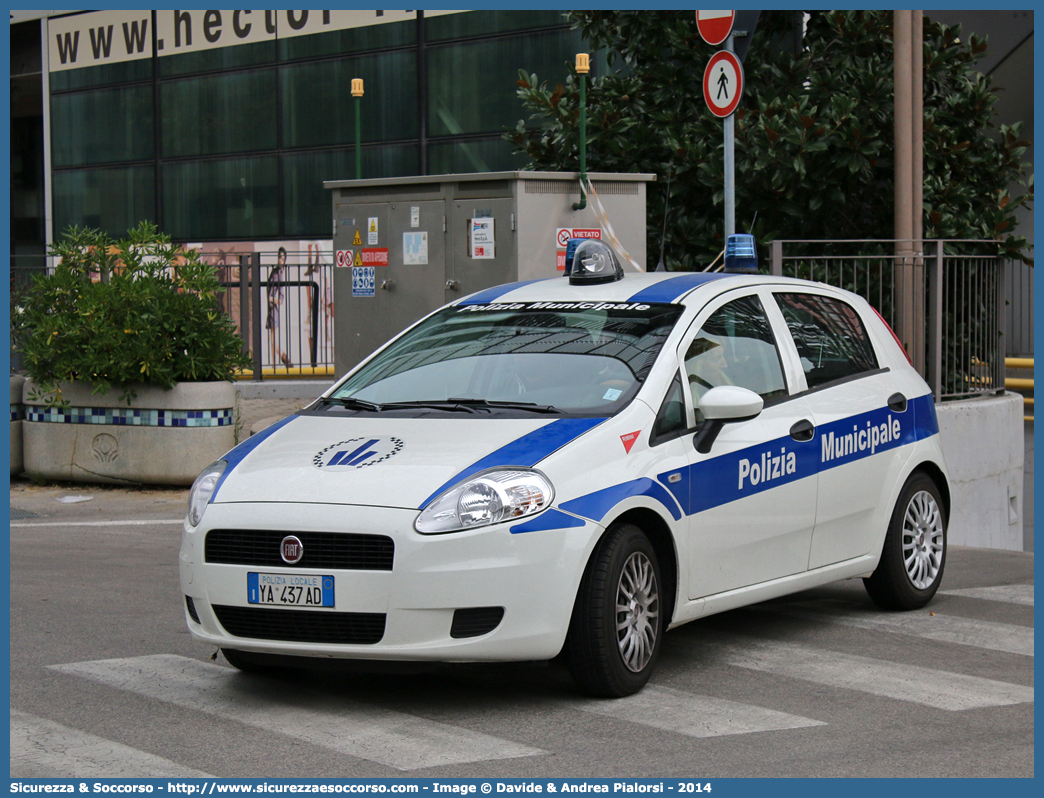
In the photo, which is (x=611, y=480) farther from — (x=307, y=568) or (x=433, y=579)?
(x=307, y=568)

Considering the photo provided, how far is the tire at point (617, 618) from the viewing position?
530 centimetres

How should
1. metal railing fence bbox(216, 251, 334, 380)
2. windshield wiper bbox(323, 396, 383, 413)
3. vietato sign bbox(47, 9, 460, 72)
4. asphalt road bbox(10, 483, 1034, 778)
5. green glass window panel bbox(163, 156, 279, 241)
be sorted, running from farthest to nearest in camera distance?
green glass window panel bbox(163, 156, 279, 241), vietato sign bbox(47, 9, 460, 72), metal railing fence bbox(216, 251, 334, 380), windshield wiper bbox(323, 396, 383, 413), asphalt road bbox(10, 483, 1034, 778)

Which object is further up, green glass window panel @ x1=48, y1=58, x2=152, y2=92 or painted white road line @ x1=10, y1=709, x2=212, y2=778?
green glass window panel @ x1=48, y1=58, x2=152, y2=92

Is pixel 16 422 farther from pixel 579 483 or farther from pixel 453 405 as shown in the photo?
pixel 579 483

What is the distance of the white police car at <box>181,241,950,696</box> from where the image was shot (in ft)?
16.9

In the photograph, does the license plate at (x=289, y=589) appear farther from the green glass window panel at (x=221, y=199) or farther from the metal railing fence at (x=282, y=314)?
the green glass window panel at (x=221, y=199)

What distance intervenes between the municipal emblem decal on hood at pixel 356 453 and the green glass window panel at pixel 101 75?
22.9 metres

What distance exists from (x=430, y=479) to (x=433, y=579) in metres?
0.38

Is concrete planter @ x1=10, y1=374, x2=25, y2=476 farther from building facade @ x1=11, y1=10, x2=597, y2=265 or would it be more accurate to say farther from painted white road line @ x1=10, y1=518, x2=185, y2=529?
building facade @ x1=11, y1=10, x2=597, y2=265

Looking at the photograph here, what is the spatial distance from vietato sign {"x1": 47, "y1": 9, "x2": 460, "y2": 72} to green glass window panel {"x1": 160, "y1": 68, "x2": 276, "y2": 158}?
655 millimetres

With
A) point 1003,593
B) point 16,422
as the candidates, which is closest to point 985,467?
point 1003,593

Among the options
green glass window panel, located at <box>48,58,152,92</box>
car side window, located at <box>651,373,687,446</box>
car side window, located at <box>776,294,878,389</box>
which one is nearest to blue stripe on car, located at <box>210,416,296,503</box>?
car side window, located at <box>651,373,687,446</box>

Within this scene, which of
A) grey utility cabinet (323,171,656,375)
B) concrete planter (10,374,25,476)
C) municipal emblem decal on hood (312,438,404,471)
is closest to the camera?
municipal emblem decal on hood (312,438,404,471)

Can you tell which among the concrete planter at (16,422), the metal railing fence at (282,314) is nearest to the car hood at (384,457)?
the concrete planter at (16,422)
